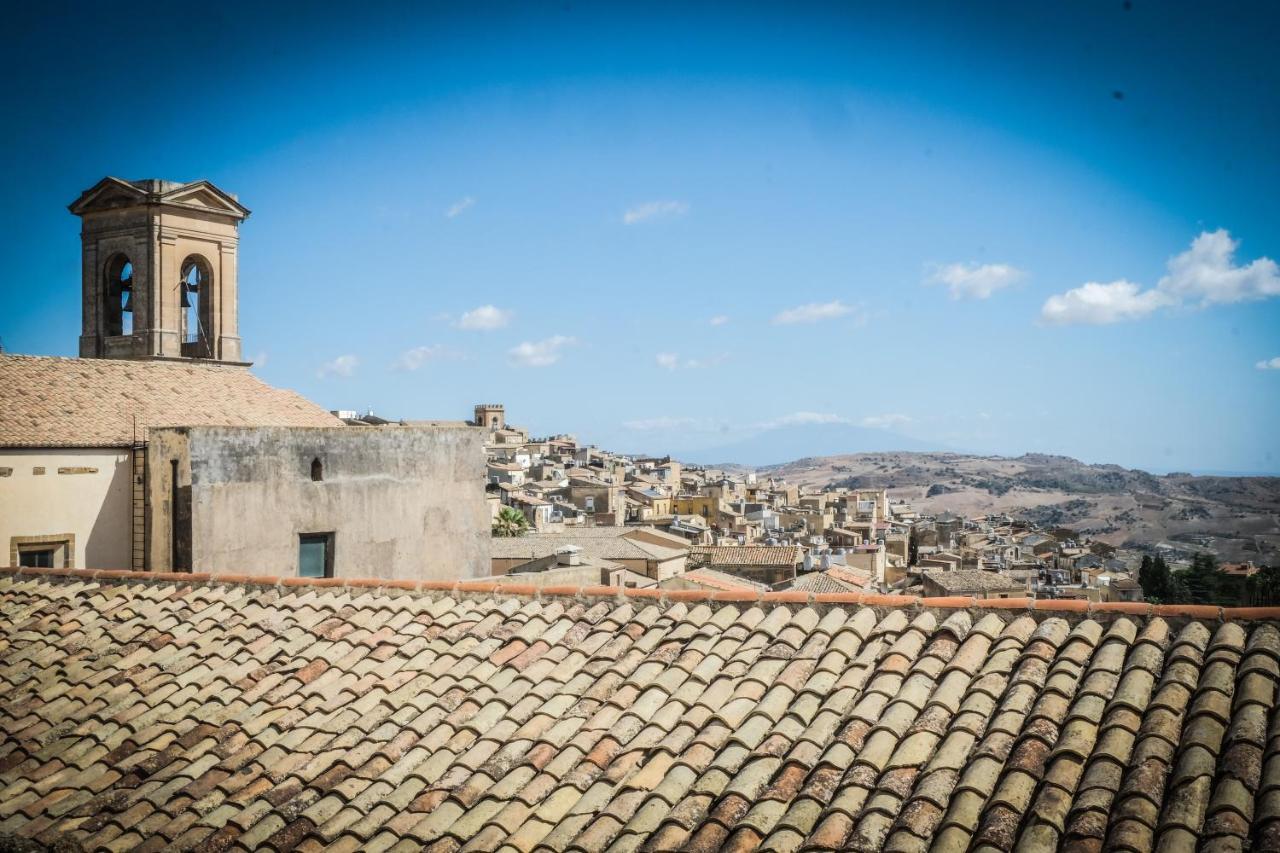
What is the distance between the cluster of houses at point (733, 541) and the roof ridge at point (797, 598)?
280 inches

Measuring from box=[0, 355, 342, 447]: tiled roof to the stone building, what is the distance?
1.4 inches

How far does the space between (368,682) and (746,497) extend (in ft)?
278

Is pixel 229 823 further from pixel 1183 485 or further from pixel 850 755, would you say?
pixel 1183 485

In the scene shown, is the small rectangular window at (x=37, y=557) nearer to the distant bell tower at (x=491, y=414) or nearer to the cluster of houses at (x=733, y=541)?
the cluster of houses at (x=733, y=541)

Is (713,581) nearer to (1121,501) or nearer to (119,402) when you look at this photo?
(119,402)

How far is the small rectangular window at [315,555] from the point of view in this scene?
13.5m

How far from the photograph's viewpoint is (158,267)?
77.1 ft

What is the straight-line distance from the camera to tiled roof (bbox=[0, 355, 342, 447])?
664 inches

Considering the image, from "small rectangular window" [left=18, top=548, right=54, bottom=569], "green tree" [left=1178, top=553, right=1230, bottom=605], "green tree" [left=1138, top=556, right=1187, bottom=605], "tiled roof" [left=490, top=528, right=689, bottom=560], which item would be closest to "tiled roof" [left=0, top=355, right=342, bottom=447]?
"small rectangular window" [left=18, top=548, right=54, bottom=569]

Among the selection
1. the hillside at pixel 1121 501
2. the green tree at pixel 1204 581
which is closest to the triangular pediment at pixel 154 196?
the green tree at pixel 1204 581

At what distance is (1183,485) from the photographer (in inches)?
4776

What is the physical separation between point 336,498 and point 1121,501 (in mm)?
124159

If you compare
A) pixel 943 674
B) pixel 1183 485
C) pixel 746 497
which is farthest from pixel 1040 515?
pixel 943 674

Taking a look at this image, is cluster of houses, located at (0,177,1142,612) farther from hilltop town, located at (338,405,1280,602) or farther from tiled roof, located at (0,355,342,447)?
hilltop town, located at (338,405,1280,602)
